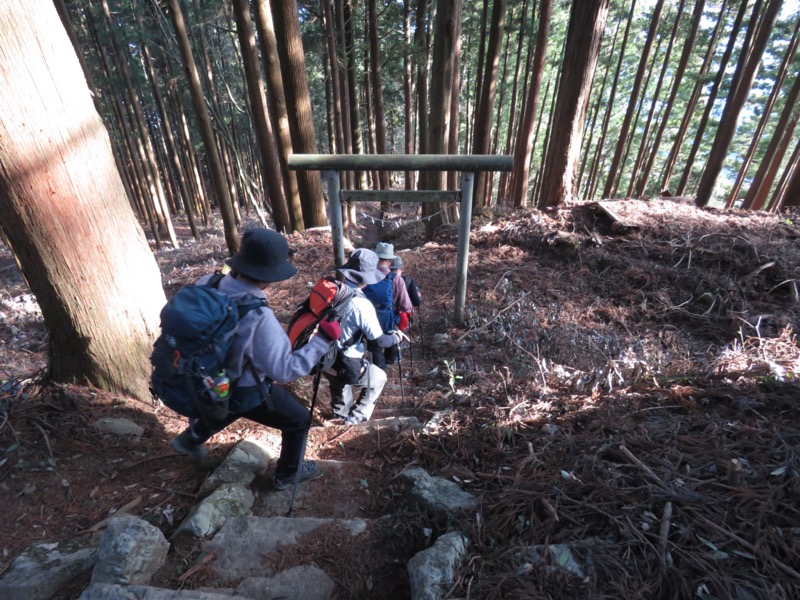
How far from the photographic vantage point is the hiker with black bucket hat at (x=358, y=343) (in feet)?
12.0

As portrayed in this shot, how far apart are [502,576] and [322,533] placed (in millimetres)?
1150

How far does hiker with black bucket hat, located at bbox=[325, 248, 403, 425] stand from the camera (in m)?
3.66

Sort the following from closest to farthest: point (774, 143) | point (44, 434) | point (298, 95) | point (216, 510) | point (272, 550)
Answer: point (272, 550)
point (216, 510)
point (44, 434)
point (298, 95)
point (774, 143)

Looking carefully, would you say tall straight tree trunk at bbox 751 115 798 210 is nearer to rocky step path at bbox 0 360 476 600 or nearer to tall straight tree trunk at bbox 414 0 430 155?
tall straight tree trunk at bbox 414 0 430 155

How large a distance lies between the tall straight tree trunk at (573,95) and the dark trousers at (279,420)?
808cm

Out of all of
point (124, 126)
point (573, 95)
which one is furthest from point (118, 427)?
point (124, 126)

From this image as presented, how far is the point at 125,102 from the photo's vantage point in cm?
1978

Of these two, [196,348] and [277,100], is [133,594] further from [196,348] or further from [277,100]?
[277,100]

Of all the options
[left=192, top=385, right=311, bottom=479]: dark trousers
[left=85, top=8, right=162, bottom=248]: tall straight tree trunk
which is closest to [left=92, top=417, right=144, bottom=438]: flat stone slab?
[left=192, top=385, right=311, bottom=479]: dark trousers

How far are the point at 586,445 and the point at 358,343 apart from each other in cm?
216

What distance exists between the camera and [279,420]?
9.27ft

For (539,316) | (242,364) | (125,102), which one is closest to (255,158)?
(125,102)

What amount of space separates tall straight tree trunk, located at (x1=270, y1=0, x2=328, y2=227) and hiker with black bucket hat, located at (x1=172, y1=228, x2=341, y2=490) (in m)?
7.44

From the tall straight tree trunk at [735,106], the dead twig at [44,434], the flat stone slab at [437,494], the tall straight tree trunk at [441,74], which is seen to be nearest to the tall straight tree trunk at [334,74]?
the tall straight tree trunk at [441,74]
